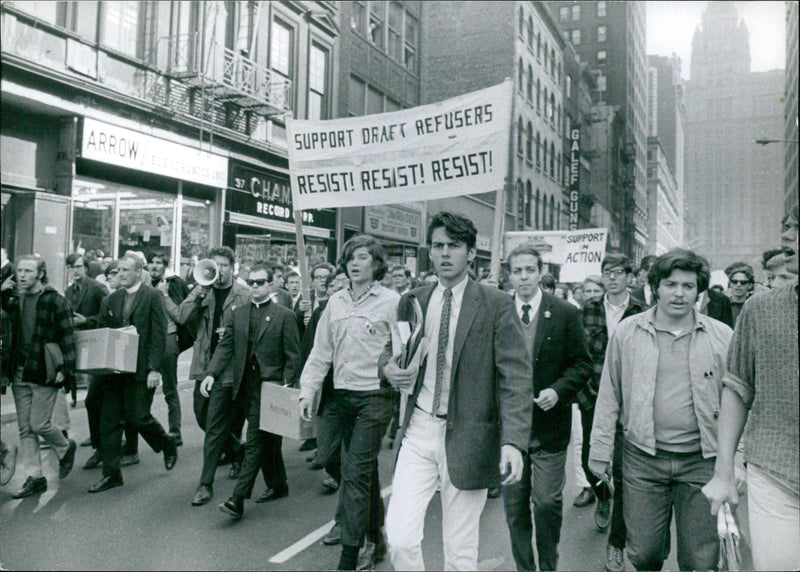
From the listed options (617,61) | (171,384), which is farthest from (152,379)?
(617,61)

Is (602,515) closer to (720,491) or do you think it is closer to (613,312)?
(613,312)

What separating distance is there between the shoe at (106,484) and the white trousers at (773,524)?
516cm

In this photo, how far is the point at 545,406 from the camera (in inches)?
170

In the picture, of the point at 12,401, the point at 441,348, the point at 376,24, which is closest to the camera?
the point at 441,348

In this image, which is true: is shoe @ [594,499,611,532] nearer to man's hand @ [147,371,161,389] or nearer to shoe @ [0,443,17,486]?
man's hand @ [147,371,161,389]

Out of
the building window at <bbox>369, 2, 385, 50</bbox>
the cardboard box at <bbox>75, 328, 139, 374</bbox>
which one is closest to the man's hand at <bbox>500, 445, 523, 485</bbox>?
the cardboard box at <bbox>75, 328, 139, 374</bbox>

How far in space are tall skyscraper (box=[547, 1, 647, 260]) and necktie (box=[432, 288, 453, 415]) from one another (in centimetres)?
6128

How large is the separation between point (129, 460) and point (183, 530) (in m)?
2.30

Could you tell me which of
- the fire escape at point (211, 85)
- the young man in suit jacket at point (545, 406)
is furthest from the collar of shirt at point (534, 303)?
the fire escape at point (211, 85)

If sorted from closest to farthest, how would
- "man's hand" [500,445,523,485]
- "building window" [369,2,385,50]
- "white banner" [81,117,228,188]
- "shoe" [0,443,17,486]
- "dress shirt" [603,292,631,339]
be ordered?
1. "man's hand" [500,445,523,485]
2. "shoe" [0,443,17,486]
3. "dress shirt" [603,292,631,339]
4. "white banner" [81,117,228,188]
5. "building window" [369,2,385,50]

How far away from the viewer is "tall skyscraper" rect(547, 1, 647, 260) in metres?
67.1

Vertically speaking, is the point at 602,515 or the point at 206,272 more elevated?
the point at 206,272

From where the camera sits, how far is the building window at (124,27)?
13578 mm

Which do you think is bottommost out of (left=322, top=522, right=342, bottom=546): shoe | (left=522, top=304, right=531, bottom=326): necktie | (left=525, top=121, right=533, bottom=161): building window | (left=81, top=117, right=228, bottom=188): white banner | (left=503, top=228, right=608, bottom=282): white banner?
(left=322, top=522, right=342, bottom=546): shoe
